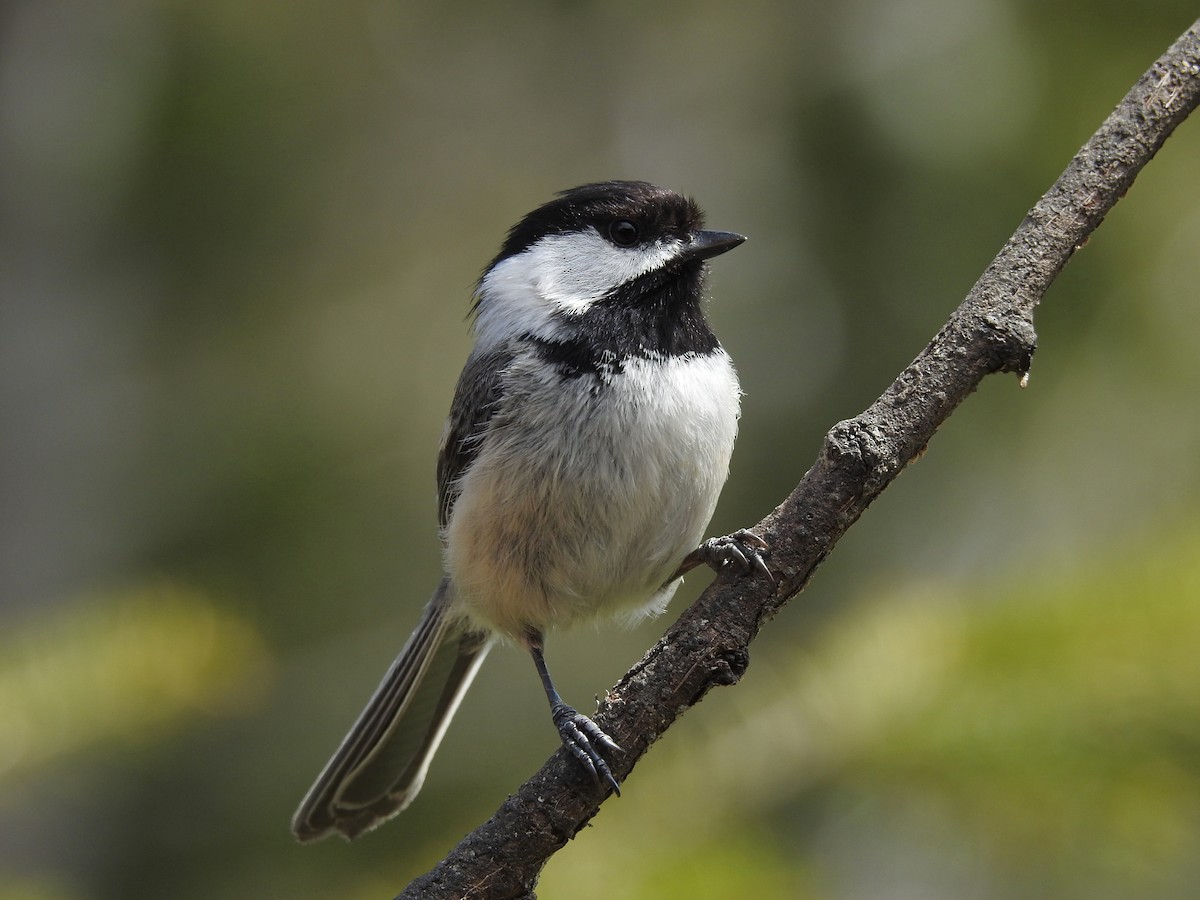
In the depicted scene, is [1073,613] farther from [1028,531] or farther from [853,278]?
[853,278]

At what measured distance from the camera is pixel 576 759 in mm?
1285

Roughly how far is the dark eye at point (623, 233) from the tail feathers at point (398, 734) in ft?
2.81

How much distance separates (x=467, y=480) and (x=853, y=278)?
59.0 inches

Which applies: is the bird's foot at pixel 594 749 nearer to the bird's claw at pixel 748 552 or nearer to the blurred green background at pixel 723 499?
the blurred green background at pixel 723 499

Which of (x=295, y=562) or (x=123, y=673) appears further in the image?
(x=295, y=562)

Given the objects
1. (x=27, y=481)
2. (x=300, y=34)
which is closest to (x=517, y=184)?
(x=300, y=34)

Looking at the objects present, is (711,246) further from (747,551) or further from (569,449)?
(747,551)

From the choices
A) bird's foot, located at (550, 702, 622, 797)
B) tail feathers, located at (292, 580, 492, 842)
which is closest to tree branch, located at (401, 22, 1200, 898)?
bird's foot, located at (550, 702, 622, 797)

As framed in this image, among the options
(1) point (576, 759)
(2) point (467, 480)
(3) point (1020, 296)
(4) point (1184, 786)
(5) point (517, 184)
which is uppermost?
(5) point (517, 184)

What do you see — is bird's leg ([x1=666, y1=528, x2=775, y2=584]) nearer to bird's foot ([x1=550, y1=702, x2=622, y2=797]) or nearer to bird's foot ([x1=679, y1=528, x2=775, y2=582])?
bird's foot ([x1=679, y1=528, x2=775, y2=582])

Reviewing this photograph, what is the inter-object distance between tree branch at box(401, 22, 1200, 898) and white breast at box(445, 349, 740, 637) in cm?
62

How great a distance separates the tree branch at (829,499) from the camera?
126 centimetres

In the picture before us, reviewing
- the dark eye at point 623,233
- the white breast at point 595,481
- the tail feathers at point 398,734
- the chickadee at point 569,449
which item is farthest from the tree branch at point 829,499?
the dark eye at point 623,233

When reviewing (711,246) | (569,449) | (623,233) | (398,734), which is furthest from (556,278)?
(398,734)
